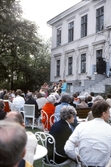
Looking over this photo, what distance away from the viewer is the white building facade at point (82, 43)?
20.6m

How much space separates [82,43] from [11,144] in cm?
2309

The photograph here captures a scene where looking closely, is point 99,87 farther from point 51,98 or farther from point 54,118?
point 54,118

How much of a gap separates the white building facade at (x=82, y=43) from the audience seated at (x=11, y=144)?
58.7 ft

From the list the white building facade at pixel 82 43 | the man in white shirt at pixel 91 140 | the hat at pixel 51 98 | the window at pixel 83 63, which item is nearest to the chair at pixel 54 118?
the hat at pixel 51 98

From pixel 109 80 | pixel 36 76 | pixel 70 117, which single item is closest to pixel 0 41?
pixel 36 76

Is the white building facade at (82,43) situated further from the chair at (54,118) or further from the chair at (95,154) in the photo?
the chair at (95,154)

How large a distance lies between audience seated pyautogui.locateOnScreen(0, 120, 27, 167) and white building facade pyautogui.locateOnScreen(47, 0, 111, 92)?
705 inches

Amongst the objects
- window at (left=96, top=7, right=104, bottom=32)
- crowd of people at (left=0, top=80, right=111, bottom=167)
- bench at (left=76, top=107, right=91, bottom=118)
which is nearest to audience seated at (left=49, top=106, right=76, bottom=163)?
crowd of people at (left=0, top=80, right=111, bottom=167)

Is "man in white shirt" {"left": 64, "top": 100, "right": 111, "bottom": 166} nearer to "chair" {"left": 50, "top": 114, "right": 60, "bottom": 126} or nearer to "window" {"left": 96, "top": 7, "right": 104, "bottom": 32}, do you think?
"chair" {"left": 50, "top": 114, "right": 60, "bottom": 126}

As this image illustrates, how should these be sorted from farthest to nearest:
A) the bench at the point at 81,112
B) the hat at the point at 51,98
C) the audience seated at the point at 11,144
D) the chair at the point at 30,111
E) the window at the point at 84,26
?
the window at the point at 84,26
the chair at the point at 30,111
the bench at the point at 81,112
the hat at the point at 51,98
the audience seated at the point at 11,144

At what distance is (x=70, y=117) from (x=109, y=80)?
46.8ft

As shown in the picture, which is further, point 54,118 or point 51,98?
point 51,98

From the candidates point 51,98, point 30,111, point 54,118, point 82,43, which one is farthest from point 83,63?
point 54,118

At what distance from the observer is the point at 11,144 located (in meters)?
1.42
